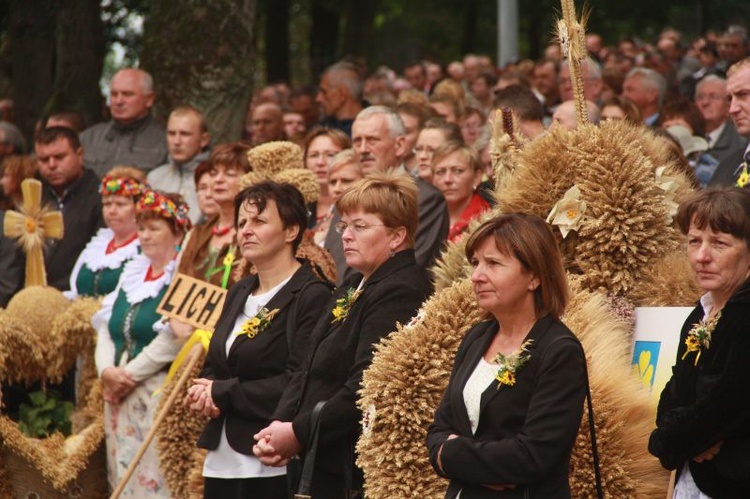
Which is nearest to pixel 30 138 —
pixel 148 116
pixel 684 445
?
pixel 148 116

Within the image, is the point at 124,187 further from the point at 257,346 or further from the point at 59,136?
the point at 257,346

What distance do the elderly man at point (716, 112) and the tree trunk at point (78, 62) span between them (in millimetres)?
7326

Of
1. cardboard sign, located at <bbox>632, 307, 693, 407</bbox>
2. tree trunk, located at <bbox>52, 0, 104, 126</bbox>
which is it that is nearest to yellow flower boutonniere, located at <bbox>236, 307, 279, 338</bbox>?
cardboard sign, located at <bbox>632, 307, 693, 407</bbox>

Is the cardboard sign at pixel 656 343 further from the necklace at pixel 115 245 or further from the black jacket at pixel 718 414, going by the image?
the necklace at pixel 115 245

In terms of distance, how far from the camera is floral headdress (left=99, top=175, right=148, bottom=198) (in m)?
8.85

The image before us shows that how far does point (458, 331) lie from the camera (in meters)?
5.51

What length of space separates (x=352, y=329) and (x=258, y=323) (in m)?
0.75

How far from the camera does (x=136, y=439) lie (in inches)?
320

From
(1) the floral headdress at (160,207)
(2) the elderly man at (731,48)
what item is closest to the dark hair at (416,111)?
(1) the floral headdress at (160,207)

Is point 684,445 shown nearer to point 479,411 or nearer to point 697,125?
point 479,411

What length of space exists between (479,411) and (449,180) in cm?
362

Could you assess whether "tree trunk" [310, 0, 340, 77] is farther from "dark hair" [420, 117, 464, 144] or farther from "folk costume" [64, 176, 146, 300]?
"folk costume" [64, 176, 146, 300]

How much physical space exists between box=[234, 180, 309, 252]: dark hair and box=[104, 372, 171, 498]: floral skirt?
5.99 ft

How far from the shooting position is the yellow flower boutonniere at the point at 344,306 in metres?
5.98
